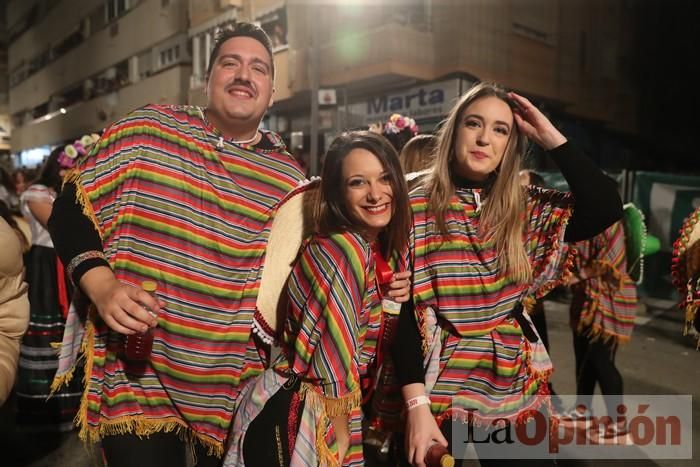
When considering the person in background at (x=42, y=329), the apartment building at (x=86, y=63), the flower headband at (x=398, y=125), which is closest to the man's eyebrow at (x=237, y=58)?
the flower headband at (x=398, y=125)

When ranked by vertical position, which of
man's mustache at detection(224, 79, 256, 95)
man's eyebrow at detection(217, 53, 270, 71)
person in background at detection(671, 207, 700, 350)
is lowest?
person in background at detection(671, 207, 700, 350)

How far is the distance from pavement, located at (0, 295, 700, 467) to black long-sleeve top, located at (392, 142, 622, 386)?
1226mm

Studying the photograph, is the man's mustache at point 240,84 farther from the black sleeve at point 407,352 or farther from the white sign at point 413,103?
the white sign at point 413,103

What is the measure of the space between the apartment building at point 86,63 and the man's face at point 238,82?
21233 mm

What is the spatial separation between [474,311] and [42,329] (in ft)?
12.2

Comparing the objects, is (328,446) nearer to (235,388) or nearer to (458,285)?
(235,388)

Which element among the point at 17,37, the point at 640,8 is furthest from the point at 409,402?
the point at 17,37

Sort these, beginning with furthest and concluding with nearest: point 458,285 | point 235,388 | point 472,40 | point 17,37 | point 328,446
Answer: point 17,37 → point 472,40 → point 458,285 → point 235,388 → point 328,446

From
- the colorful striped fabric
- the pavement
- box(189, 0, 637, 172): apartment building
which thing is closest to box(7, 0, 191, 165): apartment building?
box(189, 0, 637, 172): apartment building

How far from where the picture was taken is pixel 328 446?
169 centimetres

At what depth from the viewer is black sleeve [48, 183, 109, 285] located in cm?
164

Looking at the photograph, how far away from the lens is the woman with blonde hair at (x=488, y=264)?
2.05 metres

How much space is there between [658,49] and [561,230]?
65.5ft

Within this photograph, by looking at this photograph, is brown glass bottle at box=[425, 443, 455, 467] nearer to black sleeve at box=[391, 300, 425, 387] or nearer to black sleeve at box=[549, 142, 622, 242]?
black sleeve at box=[391, 300, 425, 387]
